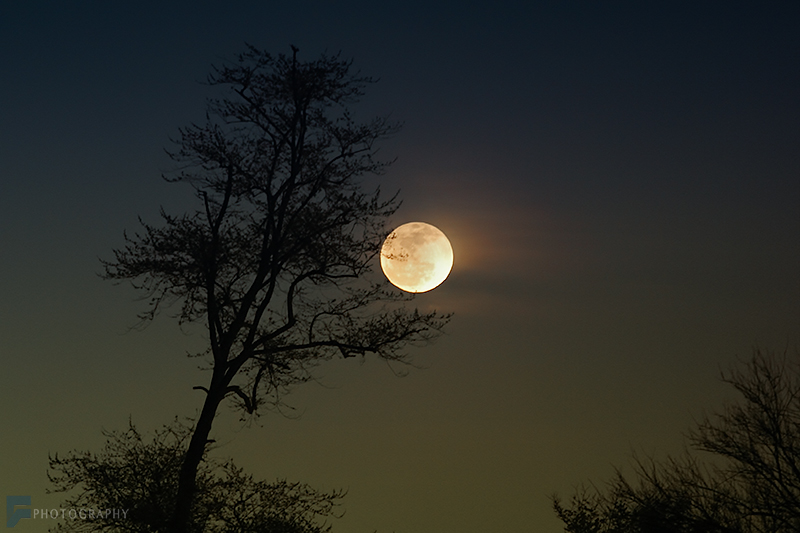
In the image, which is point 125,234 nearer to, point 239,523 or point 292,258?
point 292,258

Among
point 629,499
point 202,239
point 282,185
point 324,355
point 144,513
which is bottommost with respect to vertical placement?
point 144,513

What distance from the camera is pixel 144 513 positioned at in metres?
18.1

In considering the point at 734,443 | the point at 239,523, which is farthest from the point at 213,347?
the point at 734,443

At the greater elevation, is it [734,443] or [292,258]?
[292,258]

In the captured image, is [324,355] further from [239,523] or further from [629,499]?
[629,499]

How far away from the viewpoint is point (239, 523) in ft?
63.1

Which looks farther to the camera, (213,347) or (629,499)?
(629,499)

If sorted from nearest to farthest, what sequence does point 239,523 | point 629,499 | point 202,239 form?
point 202,239
point 239,523
point 629,499

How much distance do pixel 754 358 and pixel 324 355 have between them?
11.5 m

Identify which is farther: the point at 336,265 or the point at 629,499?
the point at 629,499

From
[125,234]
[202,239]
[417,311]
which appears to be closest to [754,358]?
[417,311]

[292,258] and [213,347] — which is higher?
[292,258]

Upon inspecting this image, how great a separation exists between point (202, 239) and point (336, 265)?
10.1 ft

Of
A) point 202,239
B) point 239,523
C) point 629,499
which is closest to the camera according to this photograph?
point 202,239
